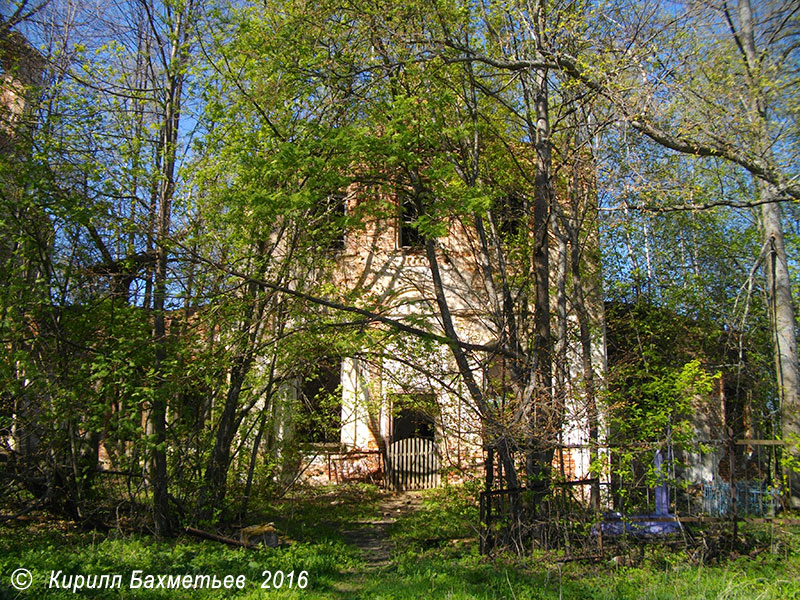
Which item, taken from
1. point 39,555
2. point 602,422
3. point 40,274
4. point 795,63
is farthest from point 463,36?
point 39,555

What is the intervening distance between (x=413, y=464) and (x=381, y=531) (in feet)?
11.3

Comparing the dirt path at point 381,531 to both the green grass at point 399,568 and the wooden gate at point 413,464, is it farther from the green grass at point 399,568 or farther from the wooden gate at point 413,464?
the wooden gate at point 413,464

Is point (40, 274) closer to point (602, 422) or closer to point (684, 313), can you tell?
point (602, 422)

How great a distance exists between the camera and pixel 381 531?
351 inches

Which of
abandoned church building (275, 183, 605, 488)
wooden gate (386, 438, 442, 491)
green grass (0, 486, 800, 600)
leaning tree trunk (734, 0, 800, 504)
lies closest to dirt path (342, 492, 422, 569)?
green grass (0, 486, 800, 600)

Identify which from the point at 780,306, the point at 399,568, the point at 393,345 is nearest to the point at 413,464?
the point at 393,345

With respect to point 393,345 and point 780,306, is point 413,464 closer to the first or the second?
point 393,345

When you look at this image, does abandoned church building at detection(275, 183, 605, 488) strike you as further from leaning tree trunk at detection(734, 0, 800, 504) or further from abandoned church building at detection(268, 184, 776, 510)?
leaning tree trunk at detection(734, 0, 800, 504)

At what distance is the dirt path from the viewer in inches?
293

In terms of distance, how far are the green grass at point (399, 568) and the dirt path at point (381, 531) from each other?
178 millimetres

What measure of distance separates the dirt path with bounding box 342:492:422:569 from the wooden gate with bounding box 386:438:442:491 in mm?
339

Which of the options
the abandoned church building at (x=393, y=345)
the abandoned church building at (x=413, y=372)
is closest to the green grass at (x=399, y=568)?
the abandoned church building at (x=413, y=372)

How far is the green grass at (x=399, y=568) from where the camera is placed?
547 centimetres

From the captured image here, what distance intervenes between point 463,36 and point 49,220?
630cm
